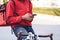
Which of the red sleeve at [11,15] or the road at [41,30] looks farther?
the road at [41,30]

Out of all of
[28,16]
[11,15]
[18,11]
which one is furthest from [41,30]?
[28,16]

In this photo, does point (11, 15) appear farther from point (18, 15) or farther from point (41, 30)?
point (41, 30)

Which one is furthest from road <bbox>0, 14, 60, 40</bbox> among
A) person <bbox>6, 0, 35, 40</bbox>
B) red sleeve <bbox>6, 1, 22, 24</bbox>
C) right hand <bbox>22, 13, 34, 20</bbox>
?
right hand <bbox>22, 13, 34, 20</bbox>

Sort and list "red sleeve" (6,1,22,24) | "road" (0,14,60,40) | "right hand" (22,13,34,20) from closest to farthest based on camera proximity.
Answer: "right hand" (22,13,34,20) < "red sleeve" (6,1,22,24) < "road" (0,14,60,40)

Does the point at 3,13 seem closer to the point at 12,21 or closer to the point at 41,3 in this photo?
the point at 12,21

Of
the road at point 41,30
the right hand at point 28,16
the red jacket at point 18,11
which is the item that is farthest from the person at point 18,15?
the road at point 41,30

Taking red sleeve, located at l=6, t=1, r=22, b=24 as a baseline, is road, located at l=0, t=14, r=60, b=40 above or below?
below

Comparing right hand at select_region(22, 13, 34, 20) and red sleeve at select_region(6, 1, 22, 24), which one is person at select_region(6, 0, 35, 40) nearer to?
red sleeve at select_region(6, 1, 22, 24)

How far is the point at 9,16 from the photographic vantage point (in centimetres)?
400

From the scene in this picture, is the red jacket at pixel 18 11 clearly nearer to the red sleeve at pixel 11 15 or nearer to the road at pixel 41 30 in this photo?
the red sleeve at pixel 11 15

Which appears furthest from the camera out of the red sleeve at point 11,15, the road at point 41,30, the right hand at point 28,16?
the road at point 41,30

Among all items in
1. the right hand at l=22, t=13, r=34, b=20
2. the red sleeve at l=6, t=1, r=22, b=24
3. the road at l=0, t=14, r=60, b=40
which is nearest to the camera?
the right hand at l=22, t=13, r=34, b=20

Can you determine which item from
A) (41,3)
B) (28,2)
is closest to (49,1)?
(41,3)

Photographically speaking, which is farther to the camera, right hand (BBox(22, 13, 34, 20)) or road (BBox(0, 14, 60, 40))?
road (BBox(0, 14, 60, 40))
